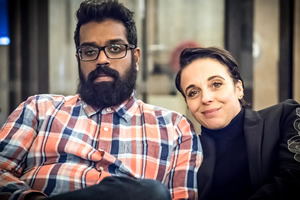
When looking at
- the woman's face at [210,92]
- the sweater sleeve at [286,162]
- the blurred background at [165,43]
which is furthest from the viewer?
the blurred background at [165,43]

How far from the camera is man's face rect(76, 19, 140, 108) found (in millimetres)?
1115

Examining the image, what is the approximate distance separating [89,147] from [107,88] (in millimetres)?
211

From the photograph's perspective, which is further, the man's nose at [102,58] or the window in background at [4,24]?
the window in background at [4,24]

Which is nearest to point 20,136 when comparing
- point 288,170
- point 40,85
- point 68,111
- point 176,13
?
point 68,111

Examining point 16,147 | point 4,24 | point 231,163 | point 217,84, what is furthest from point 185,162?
point 4,24

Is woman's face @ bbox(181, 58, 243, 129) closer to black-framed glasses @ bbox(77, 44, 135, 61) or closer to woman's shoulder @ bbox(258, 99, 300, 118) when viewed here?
woman's shoulder @ bbox(258, 99, 300, 118)

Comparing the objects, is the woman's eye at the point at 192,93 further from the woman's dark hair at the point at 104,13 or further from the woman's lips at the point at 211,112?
the woman's dark hair at the point at 104,13

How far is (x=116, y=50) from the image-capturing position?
3.70ft

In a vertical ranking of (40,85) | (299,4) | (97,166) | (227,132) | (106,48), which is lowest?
(97,166)

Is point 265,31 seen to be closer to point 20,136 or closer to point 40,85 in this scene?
point 40,85

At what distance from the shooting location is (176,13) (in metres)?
2.05

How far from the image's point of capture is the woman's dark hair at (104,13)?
1.12 metres

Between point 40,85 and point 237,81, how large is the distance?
814 millimetres

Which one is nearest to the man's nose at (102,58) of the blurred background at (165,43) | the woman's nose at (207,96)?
the blurred background at (165,43)
